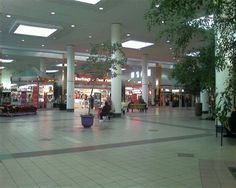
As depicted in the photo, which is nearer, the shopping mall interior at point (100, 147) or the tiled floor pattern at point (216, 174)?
the tiled floor pattern at point (216, 174)

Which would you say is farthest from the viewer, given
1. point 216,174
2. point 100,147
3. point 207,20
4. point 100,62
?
point 100,62

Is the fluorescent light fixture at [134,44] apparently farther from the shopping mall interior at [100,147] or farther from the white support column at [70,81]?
the white support column at [70,81]

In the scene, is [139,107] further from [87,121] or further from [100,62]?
[100,62]

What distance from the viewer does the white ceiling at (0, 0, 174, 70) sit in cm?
1650

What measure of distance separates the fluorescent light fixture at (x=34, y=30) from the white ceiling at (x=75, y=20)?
645 millimetres

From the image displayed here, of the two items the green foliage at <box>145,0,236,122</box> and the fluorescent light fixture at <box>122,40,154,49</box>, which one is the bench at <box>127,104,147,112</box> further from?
the green foliage at <box>145,0,236,122</box>

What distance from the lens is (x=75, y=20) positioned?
19.8 m

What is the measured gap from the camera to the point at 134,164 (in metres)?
6.68

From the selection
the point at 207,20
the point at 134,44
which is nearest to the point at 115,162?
the point at 207,20

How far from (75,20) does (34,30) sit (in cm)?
433

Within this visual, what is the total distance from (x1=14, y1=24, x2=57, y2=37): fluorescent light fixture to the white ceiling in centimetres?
64

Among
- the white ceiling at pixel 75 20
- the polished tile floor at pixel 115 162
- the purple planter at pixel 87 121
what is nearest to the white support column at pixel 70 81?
the white ceiling at pixel 75 20

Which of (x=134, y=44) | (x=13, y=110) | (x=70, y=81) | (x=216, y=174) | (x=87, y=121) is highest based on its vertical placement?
(x=134, y=44)

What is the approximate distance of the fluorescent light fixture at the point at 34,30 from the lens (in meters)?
21.5
